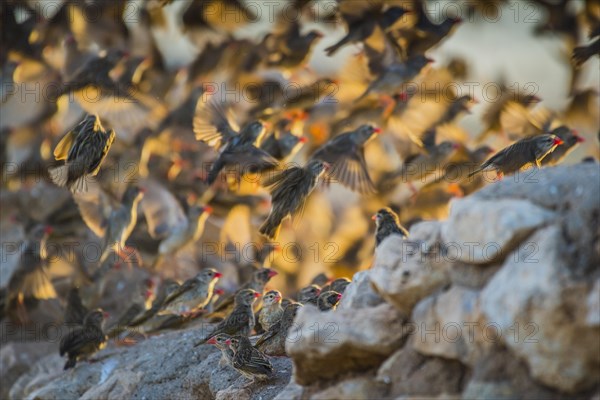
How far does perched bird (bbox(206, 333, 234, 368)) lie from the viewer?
7.83 m

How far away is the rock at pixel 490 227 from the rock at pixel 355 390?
80 cm

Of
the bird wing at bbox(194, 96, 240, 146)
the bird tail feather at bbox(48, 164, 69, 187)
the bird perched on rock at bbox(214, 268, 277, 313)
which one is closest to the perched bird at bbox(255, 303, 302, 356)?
the bird perched on rock at bbox(214, 268, 277, 313)

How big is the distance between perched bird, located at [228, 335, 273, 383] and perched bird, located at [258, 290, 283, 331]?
4.06 ft

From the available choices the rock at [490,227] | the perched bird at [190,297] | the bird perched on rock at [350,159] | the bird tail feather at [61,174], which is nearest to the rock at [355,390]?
the rock at [490,227]

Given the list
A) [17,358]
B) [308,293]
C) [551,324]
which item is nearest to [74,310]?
[17,358]

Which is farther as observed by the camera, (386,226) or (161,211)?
(161,211)

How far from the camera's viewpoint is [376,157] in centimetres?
1456

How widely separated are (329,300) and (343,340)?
1887 millimetres

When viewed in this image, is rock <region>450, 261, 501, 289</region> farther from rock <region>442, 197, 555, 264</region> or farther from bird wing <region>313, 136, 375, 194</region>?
bird wing <region>313, 136, 375, 194</region>

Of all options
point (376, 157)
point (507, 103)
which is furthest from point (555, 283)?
point (376, 157)

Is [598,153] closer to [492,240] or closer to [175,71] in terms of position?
[175,71]

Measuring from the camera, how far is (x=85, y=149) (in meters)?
9.41

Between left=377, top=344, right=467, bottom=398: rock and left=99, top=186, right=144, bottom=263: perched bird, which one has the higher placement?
left=377, top=344, right=467, bottom=398: rock

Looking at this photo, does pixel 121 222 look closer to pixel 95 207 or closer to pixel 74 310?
pixel 95 207
